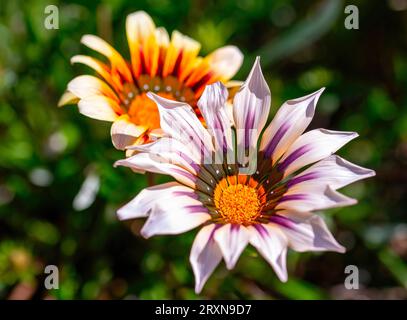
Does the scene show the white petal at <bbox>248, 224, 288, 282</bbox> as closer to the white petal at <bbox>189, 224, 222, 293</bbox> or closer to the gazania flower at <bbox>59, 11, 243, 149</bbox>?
the white petal at <bbox>189, 224, 222, 293</bbox>

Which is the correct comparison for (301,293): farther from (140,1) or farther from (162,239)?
(140,1)

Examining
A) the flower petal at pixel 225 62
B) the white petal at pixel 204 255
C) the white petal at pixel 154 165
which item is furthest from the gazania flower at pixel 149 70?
the white petal at pixel 204 255

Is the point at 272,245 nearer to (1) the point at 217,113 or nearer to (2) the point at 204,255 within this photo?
(2) the point at 204,255

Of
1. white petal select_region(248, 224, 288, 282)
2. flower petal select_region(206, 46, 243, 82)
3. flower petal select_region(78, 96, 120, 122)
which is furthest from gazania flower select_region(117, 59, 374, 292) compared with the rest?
flower petal select_region(206, 46, 243, 82)

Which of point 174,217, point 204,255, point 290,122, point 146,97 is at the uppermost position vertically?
point 146,97

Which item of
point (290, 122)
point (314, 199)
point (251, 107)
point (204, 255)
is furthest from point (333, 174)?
point (204, 255)

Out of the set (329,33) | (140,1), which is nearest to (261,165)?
(140,1)

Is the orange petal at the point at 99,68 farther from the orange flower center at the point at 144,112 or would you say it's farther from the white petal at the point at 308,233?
the white petal at the point at 308,233
